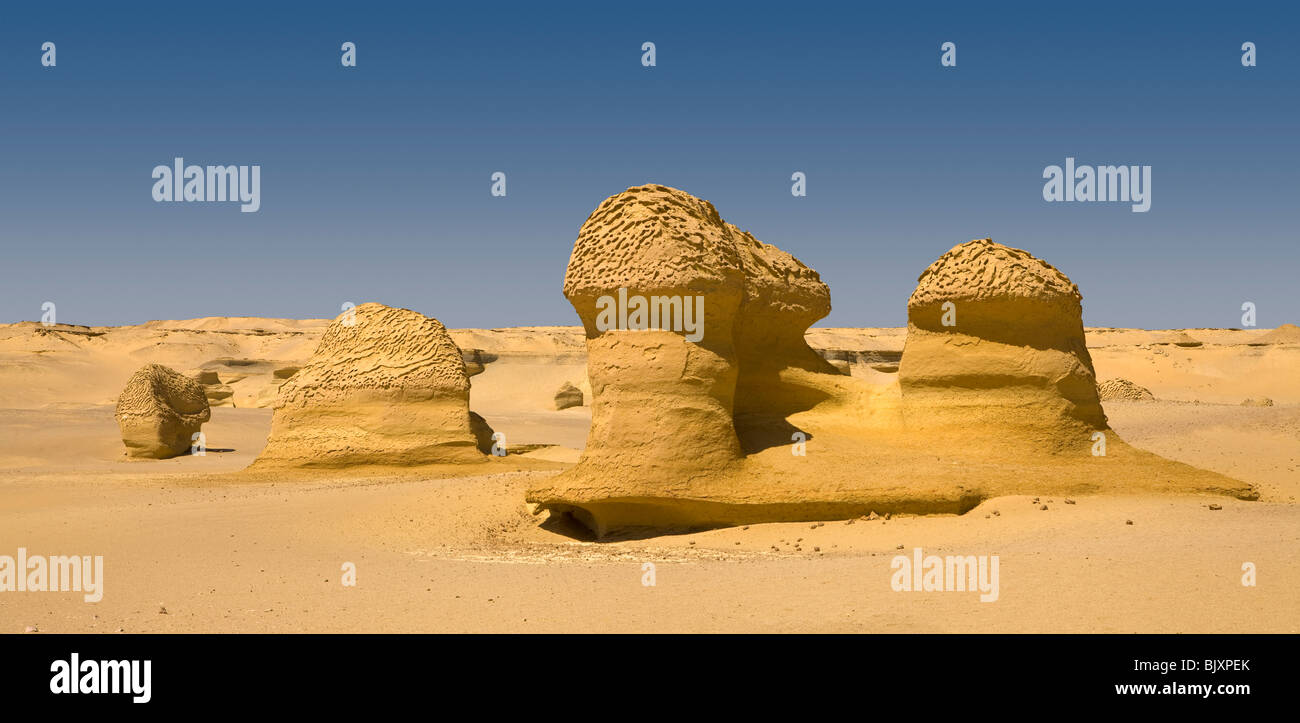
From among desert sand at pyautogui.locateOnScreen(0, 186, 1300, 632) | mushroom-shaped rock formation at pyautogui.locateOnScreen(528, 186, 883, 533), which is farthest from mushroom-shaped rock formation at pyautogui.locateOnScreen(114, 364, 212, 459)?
mushroom-shaped rock formation at pyautogui.locateOnScreen(528, 186, 883, 533)

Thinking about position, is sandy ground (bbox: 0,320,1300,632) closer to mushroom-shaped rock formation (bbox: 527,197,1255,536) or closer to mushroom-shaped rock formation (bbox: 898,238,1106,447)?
mushroom-shaped rock formation (bbox: 527,197,1255,536)

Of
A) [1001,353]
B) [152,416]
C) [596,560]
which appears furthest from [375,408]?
[1001,353]

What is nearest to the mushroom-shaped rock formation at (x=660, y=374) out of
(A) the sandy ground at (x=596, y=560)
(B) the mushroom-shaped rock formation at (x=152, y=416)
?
(A) the sandy ground at (x=596, y=560)

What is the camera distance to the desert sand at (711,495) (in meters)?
5.91

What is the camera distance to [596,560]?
325 inches

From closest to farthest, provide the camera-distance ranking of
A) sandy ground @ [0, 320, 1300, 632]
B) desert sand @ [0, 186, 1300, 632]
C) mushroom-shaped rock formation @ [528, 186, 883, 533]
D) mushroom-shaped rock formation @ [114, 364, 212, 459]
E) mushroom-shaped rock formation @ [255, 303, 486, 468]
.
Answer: sandy ground @ [0, 320, 1300, 632]
desert sand @ [0, 186, 1300, 632]
mushroom-shaped rock formation @ [528, 186, 883, 533]
mushroom-shaped rock formation @ [255, 303, 486, 468]
mushroom-shaped rock formation @ [114, 364, 212, 459]

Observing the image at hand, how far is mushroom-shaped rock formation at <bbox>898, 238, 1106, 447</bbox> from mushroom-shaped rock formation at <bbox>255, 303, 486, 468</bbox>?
7.90m

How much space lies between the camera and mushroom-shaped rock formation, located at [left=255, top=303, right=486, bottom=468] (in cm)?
1559

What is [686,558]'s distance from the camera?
831 centimetres

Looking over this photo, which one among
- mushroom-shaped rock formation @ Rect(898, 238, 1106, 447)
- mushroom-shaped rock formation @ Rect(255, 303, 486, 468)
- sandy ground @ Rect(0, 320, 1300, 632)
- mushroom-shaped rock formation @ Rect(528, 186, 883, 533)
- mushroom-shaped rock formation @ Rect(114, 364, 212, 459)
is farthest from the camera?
mushroom-shaped rock formation @ Rect(114, 364, 212, 459)

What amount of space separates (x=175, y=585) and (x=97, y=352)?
5059 centimetres

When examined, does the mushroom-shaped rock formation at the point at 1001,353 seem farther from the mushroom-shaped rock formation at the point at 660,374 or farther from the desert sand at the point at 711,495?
the mushroom-shaped rock formation at the point at 660,374
